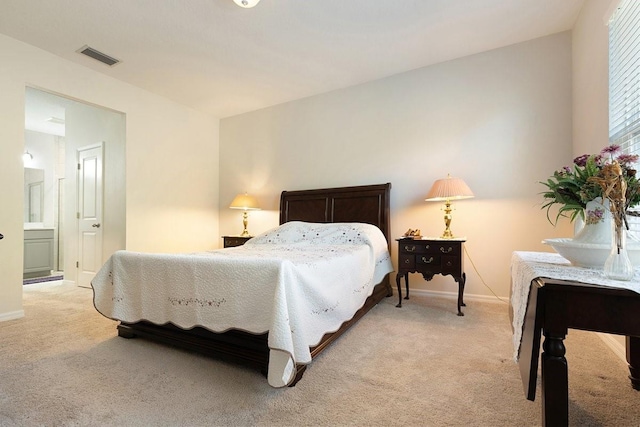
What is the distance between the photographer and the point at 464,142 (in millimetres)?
3250

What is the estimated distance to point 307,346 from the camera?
1.52 meters

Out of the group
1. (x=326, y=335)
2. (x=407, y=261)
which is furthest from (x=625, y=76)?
(x=326, y=335)

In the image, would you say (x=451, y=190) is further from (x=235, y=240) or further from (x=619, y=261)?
(x=235, y=240)

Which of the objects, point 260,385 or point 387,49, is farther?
point 387,49

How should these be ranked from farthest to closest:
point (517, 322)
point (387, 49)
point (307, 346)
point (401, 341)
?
point (387, 49)
point (401, 341)
point (307, 346)
point (517, 322)

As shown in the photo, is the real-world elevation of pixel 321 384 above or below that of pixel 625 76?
below

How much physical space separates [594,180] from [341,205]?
2.79 m

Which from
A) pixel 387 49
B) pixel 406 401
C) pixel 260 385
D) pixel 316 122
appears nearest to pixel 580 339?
pixel 406 401

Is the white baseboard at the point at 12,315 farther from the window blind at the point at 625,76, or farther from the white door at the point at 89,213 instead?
the window blind at the point at 625,76

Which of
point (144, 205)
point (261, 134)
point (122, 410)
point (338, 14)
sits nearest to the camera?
point (122, 410)

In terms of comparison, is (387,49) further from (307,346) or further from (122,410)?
(122,410)

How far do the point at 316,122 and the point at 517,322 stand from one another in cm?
347

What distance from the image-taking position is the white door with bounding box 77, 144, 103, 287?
4074 millimetres

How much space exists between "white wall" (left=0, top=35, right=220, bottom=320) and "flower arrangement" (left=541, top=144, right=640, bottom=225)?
4223 millimetres
